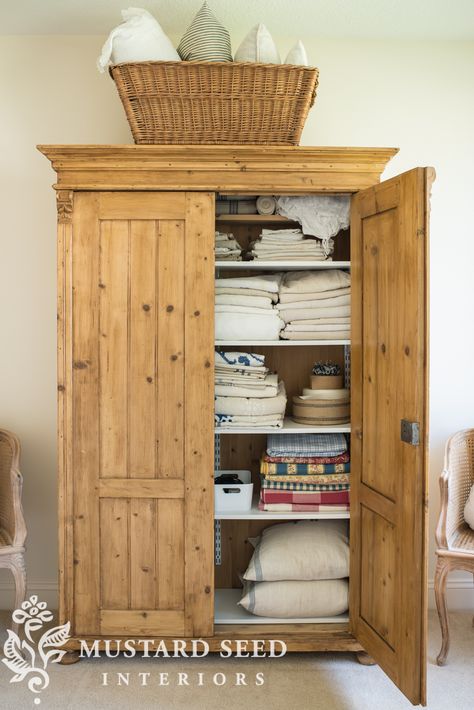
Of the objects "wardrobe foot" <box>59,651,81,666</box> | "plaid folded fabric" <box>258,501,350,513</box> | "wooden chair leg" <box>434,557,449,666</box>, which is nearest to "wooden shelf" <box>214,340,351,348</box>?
"plaid folded fabric" <box>258,501,350,513</box>

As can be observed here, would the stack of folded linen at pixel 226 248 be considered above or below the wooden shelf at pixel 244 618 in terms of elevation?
above

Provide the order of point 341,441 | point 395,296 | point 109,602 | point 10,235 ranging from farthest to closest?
point 10,235
point 341,441
point 109,602
point 395,296

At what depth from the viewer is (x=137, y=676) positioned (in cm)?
264

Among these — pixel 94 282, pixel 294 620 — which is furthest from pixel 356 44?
pixel 294 620

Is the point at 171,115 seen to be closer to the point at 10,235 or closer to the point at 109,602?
the point at 10,235

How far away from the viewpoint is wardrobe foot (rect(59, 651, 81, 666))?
2701mm

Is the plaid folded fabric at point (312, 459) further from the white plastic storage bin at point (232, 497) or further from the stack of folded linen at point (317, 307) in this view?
the stack of folded linen at point (317, 307)

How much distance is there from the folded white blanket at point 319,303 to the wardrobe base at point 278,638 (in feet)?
4.37

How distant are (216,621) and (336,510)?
68cm

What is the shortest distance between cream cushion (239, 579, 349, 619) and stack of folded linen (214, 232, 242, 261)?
4.67 feet

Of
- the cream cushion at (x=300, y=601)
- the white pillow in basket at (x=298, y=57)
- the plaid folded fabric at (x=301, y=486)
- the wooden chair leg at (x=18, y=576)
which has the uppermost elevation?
the white pillow in basket at (x=298, y=57)

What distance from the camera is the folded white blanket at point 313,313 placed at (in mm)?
2832

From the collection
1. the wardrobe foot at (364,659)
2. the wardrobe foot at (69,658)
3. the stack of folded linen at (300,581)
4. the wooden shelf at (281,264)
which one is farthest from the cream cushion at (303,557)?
the wooden shelf at (281,264)

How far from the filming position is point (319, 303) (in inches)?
112
